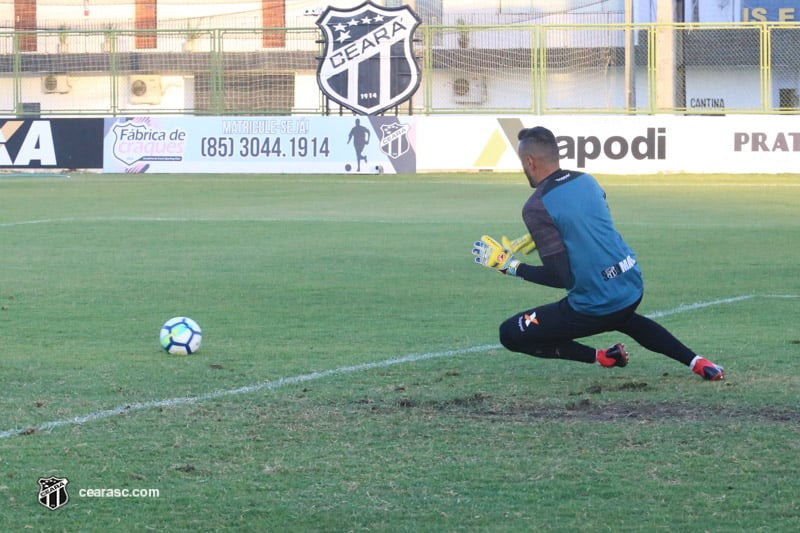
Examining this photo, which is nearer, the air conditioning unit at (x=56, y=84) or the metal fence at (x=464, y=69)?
the metal fence at (x=464, y=69)

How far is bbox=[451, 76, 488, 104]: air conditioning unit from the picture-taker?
1469 inches

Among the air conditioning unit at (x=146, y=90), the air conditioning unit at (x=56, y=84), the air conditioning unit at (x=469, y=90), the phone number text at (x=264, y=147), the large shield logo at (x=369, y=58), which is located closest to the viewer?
the phone number text at (x=264, y=147)

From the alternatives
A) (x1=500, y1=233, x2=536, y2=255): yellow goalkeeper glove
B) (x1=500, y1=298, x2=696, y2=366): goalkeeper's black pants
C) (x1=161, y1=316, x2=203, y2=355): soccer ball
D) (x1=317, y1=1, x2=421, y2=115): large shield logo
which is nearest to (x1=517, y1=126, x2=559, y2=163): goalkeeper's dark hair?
(x1=500, y1=233, x2=536, y2=255): yellow goalkeeper glove

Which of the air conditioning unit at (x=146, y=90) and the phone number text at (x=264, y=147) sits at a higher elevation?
the air conditioning unit at (x=146, y=90)

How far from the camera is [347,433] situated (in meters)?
5.75

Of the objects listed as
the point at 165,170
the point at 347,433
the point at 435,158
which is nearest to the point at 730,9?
the point at 435,158

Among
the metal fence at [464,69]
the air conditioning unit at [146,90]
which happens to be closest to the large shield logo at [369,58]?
the metal fence at [464,69]

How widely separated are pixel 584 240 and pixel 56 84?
40.5 m

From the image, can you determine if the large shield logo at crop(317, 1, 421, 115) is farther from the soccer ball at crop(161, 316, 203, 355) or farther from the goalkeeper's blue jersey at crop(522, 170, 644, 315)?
the goalkeeper's blue jersey at crop(522, 170, 644, 315)

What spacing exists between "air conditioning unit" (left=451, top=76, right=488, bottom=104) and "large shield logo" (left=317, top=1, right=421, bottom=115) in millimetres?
4297

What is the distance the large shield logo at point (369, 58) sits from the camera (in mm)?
33000

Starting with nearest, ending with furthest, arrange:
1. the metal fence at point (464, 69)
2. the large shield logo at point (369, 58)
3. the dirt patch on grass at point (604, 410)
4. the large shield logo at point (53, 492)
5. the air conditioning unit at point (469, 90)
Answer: the large shield logo at point (53, 492) → the dirt patch on grass at point (604, 410) → the large shield logo at point (369, 58) → the metal fence at point (464, 69) → the air conditioning unit at point (469, 90)

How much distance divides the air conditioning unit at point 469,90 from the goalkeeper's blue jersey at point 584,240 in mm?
30542

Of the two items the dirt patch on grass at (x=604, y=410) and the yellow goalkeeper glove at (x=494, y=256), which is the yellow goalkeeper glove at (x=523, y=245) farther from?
the dirt patch on grass at (x=604, y=410)
